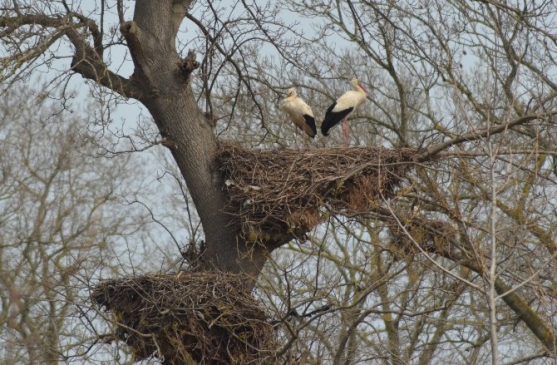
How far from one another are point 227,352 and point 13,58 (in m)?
2.71

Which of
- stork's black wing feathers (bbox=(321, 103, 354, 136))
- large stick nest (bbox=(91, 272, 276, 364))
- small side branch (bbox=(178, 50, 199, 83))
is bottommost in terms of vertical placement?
large stick nest (bbox=(91, 272, 276, 364))

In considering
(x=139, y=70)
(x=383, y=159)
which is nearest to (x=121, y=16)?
(x=139, y=70)

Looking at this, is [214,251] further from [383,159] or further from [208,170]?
[383,159]

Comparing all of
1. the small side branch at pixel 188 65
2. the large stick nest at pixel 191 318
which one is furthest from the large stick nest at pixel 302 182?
the small side branch at pixel 188 65

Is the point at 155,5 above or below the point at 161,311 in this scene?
above

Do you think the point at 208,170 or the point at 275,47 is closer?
the point at 208,170

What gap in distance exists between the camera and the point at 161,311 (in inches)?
285

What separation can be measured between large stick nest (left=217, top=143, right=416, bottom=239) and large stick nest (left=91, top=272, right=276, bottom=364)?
609mm

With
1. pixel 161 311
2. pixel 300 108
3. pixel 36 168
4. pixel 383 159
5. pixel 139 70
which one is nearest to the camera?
pixel 161 311

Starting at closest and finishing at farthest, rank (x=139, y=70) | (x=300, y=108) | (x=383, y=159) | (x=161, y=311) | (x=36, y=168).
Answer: (x=161, y=311) < (x=139, y=70) < (x=383, y=159) < (x=300, y=108) < (x=36, y=168)

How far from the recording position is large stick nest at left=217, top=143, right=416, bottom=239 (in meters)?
7.87

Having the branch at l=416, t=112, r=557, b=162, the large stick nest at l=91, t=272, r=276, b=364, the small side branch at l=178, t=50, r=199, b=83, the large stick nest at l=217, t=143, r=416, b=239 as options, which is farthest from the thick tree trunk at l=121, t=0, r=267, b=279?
the branch at l=416, t=112, r=557, b=162

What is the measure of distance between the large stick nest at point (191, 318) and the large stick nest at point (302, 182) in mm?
609

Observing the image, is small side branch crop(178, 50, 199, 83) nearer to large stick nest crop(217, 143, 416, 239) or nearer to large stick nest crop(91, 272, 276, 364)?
large stick nest crop(217, 143, 416, 239)
